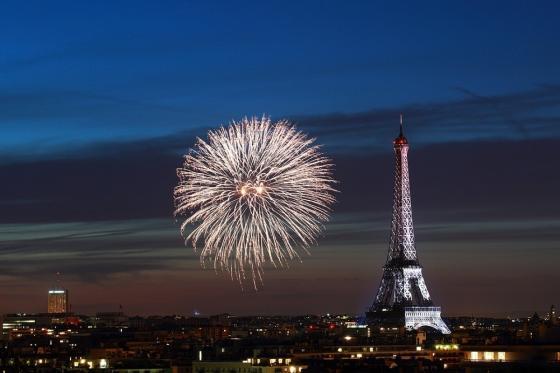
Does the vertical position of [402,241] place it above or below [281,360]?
above

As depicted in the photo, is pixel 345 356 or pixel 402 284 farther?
pixel 402 284

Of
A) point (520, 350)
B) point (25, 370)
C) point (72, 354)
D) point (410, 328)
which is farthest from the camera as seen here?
point (410, 328)

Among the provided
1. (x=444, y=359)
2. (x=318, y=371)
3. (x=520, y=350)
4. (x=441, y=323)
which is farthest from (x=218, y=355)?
(x=441, y=323)

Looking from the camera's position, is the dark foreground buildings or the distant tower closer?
the dark foreground buildings

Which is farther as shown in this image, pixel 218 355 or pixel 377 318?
pixel 377 318

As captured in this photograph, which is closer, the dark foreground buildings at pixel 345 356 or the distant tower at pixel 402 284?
the dark foreground buildings at pixel 345 356

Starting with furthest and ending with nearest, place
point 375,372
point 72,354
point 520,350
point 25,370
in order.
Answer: point 72,354, point 25,370, point 375,372, point 520,350

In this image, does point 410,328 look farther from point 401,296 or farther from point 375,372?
point 375,372
